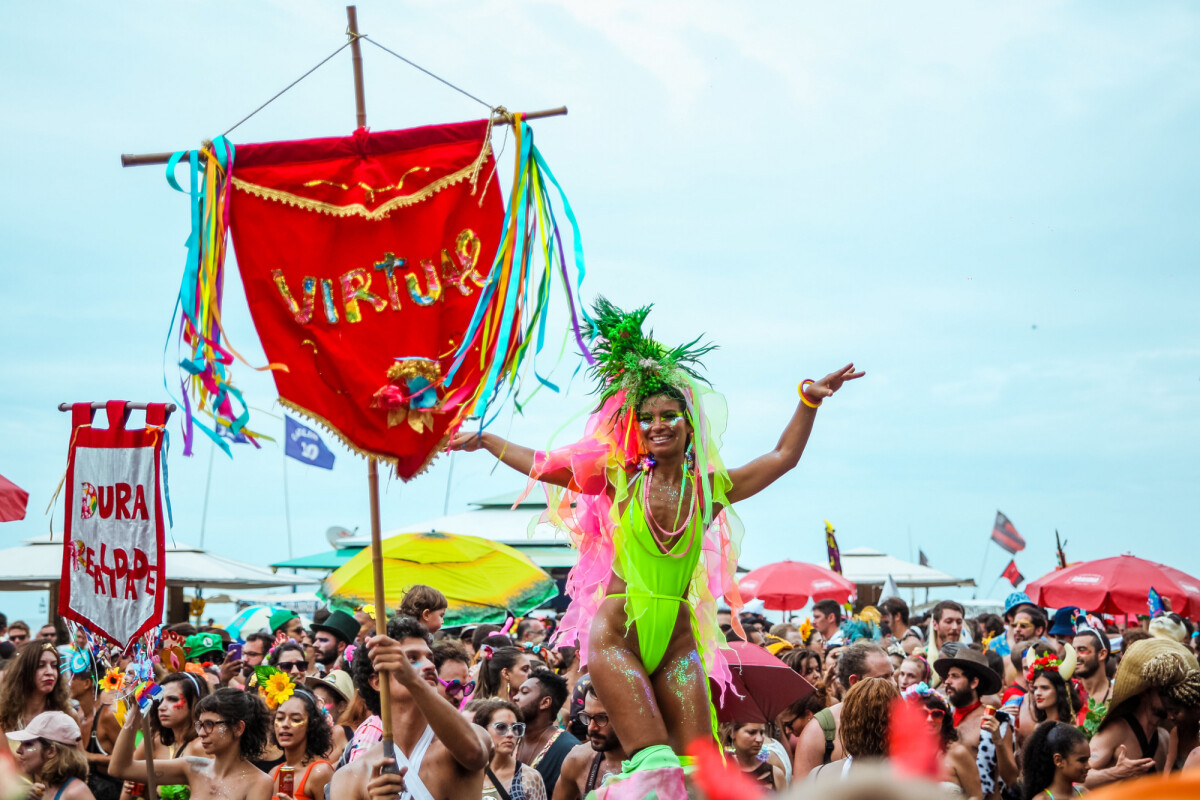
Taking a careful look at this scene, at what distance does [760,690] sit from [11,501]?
691 centimetres

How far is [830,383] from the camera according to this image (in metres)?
4.46

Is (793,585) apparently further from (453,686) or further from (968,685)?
(453,686)

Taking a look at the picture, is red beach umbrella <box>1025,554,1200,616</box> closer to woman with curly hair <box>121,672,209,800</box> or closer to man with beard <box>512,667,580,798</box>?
man with beard <box>512,667,580,798</box>

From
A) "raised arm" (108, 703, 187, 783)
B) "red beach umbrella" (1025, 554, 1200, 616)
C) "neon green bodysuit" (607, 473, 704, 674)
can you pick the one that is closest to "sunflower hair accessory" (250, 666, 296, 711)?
"raised arm" (108, 703, 187, 783)

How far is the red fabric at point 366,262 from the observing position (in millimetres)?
3752

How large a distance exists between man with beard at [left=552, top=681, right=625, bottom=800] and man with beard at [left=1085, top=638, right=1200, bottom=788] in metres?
2.18

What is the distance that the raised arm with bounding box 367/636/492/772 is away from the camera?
338 cm

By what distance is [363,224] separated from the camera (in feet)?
12.8

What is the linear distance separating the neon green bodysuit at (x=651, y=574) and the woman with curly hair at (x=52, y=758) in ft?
10.0

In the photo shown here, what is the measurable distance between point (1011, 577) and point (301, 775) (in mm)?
20483

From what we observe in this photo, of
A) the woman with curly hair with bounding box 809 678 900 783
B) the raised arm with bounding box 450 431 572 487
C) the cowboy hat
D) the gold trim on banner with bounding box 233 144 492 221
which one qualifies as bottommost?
the cowboy hat

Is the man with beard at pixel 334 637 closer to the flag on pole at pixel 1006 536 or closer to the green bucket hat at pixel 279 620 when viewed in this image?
the green bucket hat at pixel 279 620

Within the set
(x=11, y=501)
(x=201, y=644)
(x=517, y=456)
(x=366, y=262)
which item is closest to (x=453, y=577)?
(x=201, y=644)

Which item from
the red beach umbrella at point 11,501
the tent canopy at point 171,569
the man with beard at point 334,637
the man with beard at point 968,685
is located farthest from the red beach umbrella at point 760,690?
the tent canopy at point 171,569
